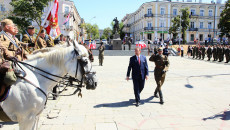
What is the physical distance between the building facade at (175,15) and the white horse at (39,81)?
58.0 metres

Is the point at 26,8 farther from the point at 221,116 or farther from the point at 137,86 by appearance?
the point at 221,116

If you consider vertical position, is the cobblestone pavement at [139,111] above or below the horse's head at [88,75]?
below

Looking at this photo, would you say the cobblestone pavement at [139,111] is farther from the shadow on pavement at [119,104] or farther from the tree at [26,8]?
the tree at [26,8]

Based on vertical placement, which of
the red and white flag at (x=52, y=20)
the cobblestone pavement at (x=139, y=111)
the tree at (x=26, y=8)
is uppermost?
the tree at (x=26, y=8)

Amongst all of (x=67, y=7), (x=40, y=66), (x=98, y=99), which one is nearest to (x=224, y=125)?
(x=98, y=99)

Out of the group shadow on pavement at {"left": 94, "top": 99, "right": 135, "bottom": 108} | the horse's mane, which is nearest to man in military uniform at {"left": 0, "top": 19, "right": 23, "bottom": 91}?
the horse's mane

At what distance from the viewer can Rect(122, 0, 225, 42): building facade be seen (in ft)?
199

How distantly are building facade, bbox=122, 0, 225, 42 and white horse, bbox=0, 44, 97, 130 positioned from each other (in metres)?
58.0

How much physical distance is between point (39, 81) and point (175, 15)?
65.1 meters

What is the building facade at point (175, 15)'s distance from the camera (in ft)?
199

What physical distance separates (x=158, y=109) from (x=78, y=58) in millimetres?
3950

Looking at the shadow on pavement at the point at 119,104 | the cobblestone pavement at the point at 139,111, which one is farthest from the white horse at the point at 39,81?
the shadow on pavement at the point at 119,104

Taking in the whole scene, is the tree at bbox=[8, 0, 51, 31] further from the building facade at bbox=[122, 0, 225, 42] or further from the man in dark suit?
the building facade at bbox=[122, 0, 225, 42]

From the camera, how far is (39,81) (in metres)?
3.05
